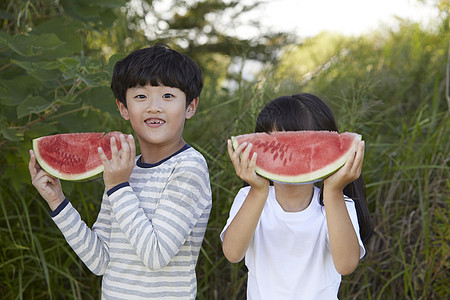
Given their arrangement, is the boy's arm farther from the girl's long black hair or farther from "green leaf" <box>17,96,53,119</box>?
the girl's long black hair

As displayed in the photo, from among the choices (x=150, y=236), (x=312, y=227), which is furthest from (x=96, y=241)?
(x=312, y=227)

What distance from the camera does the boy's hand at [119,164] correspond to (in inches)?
62.6

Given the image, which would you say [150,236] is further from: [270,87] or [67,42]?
[270,87]

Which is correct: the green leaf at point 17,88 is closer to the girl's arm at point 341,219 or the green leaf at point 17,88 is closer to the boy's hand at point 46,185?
the boy's hand at point 46,185

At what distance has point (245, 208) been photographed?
59.8 inches

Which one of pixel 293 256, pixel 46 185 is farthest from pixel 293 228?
pixel 46 185

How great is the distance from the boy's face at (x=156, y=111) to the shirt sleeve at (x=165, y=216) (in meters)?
0.12

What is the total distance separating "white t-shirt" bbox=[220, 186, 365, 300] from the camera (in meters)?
1.62

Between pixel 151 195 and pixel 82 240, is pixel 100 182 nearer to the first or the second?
pixel 82 240

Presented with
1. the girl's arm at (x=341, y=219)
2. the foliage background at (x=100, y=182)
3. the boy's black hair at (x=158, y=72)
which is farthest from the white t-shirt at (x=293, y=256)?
the foliage background at (x=100, y=182)

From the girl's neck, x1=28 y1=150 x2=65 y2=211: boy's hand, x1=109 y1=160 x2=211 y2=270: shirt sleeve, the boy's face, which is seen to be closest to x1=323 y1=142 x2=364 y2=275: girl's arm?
the girl's neck

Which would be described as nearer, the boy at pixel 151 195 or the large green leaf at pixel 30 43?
the boy at pixel 151 195

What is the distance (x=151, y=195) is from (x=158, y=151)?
0.18 m

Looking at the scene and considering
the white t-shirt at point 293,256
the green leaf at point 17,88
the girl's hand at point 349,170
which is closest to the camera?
the girl's hand at point 349,170
